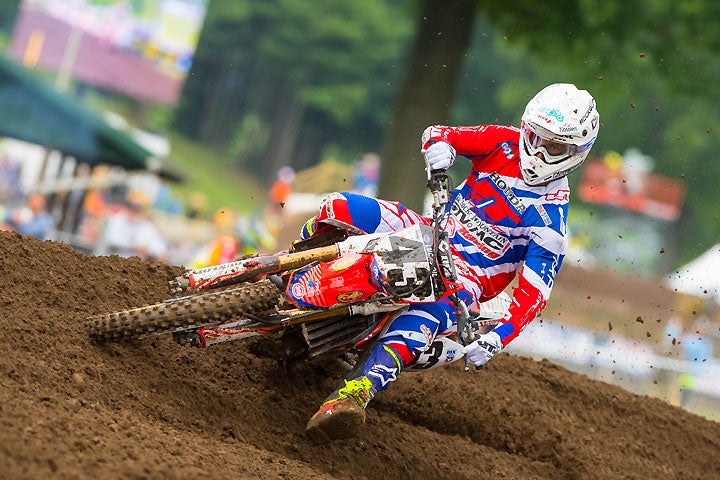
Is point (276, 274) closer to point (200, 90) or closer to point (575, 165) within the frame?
point (575, 165)

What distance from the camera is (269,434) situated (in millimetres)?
6445

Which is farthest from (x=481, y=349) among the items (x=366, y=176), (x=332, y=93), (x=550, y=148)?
(x=332, y=93)

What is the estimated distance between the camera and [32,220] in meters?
18.7

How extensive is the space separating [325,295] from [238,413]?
1.05 meters

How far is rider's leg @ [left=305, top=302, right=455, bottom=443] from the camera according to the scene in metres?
5.88

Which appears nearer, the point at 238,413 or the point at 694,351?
the point at 238,413

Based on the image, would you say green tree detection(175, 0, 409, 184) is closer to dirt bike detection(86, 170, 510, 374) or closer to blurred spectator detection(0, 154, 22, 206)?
blurred spectator detection(0, 154, 22, 206)

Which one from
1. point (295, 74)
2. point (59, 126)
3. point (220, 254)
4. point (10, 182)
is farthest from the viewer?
point (295, 74)

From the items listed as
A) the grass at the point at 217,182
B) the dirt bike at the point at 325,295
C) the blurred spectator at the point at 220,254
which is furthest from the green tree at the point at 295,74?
the dirt bike at the point at 325,295

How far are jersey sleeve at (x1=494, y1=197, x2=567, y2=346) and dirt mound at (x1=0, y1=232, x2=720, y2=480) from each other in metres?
1.33

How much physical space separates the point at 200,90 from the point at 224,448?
3378 cm

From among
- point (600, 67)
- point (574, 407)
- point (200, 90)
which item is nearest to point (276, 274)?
point (574, 407)

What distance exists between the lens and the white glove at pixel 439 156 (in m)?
6.18

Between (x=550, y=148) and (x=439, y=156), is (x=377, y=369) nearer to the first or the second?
(x=439, y=156)
